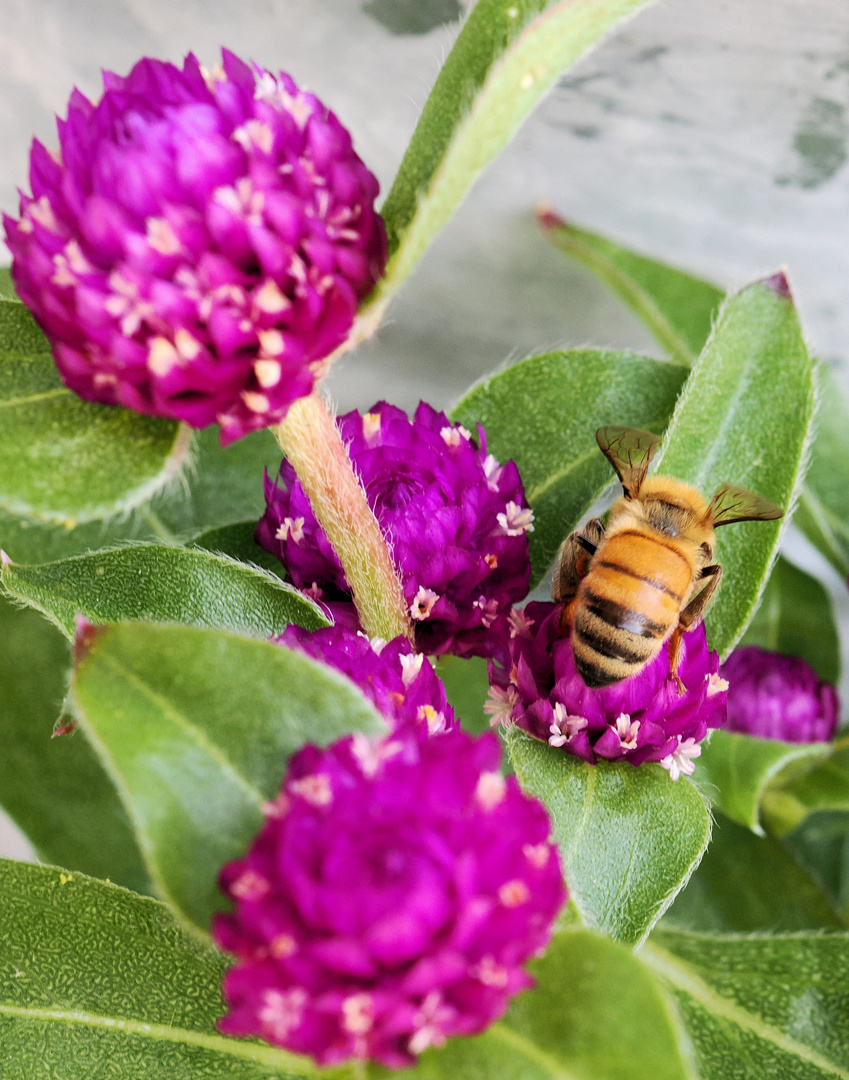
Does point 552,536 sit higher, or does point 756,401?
point 756,401

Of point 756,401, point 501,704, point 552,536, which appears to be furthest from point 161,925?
point 756,401

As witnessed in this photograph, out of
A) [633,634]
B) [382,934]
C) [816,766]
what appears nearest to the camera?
[382,934]

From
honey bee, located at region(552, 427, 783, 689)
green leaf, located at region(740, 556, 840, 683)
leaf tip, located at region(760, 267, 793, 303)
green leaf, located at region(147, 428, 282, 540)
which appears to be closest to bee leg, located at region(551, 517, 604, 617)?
honey bee, located at region(552, 427, 783, 689)

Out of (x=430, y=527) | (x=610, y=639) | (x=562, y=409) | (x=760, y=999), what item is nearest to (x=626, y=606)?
(x=610, y=639)

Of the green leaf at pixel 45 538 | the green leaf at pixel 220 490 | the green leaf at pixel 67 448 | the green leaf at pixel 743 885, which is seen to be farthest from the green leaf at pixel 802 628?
the green leaf at pixel 67 448

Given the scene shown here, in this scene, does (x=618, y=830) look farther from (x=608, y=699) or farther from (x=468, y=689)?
(x=468, y=689)

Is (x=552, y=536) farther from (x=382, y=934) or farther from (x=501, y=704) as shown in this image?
(x=382, y=934)

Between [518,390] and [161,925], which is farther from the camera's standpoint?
[518,390]

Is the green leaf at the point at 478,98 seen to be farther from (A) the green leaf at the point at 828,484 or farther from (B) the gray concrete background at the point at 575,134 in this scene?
(A) the green leaf at the point at 828,484
